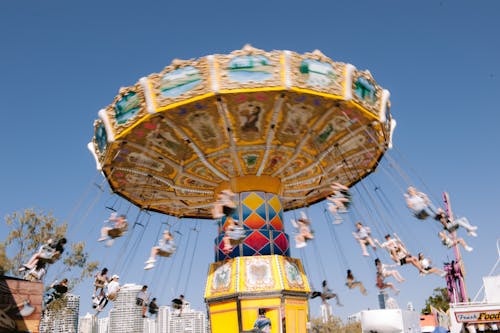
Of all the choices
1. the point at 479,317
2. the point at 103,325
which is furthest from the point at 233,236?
the point at 103,325

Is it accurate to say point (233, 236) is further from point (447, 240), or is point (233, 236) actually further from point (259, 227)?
point (447, 240)

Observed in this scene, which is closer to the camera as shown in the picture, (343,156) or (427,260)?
(427,260)

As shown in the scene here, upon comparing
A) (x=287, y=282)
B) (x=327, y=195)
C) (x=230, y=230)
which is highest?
(x=327, y=195)

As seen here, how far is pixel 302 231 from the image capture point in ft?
48.0

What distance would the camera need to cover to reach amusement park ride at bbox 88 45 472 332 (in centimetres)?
1212

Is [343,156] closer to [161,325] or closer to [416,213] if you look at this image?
[416,213]

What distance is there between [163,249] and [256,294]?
288cm

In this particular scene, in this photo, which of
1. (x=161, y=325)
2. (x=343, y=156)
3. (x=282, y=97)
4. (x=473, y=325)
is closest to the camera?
(x=282, y=97)

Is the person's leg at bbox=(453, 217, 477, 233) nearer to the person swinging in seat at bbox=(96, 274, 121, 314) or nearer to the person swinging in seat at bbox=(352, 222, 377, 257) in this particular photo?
the person swinging in seat at bbox=(352, 222, 377, 257)

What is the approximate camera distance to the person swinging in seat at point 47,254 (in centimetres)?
1291

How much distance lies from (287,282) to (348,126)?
4.73 m

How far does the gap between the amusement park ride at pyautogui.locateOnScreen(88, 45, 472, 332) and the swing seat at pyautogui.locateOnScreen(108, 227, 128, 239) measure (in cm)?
211

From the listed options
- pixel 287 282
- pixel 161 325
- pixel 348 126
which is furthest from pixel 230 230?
pixel 161 325

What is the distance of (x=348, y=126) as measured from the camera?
14.3 meters
